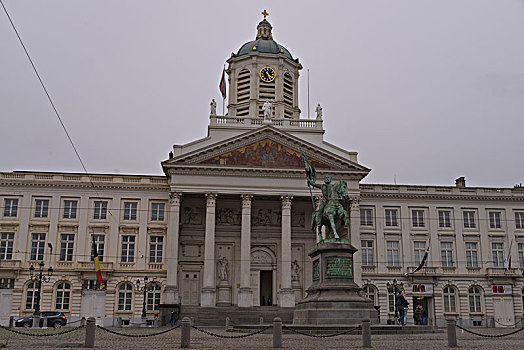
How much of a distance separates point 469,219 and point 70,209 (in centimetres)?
3618

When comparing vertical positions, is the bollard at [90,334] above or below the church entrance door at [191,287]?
below

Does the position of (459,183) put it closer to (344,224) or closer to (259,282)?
(259,282)

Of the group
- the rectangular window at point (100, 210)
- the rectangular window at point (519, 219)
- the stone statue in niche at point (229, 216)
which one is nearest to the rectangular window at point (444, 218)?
the rectangular window at point (519, 219)

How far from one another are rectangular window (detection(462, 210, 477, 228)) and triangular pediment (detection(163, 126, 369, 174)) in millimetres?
11631

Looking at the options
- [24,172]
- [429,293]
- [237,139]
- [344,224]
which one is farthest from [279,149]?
[344,224]

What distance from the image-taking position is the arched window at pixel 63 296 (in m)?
50.9

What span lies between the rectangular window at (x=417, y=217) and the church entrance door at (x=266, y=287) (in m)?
14.1

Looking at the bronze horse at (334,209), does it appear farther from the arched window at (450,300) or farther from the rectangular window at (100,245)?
the arched window at (450,300)

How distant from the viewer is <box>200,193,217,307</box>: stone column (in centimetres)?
4839

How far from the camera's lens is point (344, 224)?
26.7 m

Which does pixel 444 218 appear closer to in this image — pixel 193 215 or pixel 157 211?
pixel 193 215

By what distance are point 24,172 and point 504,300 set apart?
4341 centimetres

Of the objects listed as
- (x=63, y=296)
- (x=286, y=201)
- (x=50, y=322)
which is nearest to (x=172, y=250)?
(x=286, y=201)

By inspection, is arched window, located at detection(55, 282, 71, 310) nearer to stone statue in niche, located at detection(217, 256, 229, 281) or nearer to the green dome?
stone statue in niche, located at detection(217, 256, 229, 281)
